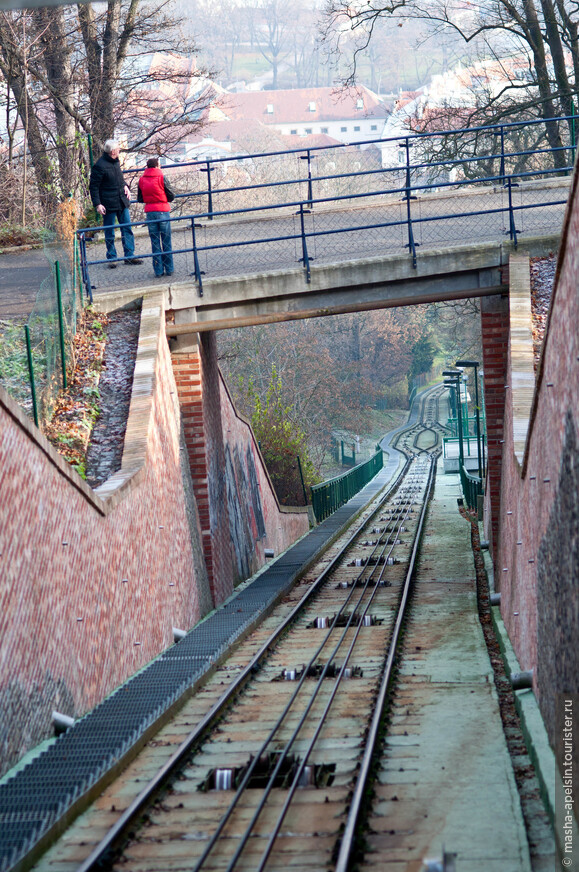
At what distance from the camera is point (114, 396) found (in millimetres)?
13305

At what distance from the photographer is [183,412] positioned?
1496cm

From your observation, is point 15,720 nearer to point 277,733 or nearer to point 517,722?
point 277,733

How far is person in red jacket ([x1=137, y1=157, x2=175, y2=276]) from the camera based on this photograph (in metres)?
15.6

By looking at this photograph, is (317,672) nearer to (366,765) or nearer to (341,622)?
(341,622)

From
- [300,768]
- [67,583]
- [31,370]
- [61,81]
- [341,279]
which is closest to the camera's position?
[300,768]

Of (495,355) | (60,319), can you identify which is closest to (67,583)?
(60,319)

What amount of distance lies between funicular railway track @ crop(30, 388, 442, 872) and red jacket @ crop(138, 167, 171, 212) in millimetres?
6453

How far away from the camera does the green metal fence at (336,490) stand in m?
29.9

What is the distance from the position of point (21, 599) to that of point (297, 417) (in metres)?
41.7

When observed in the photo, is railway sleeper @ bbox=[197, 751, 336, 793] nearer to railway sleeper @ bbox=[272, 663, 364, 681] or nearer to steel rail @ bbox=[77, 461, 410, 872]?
steel rail @ bbox=[77, 461, 410, 872]

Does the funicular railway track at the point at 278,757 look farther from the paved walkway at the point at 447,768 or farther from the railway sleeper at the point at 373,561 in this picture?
the railway sleeper at the point at 373,561

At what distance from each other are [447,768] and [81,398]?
24.6 ft

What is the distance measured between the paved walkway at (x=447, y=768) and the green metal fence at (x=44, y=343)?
209 inches

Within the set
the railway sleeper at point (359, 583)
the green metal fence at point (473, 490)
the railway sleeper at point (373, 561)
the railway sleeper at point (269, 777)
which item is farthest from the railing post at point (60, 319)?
the green metal fence at point (473, 490)
